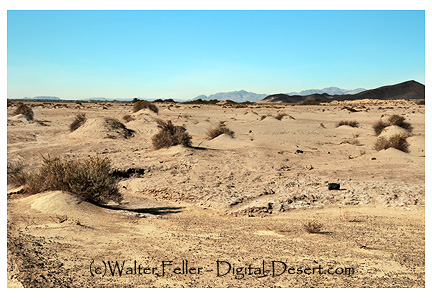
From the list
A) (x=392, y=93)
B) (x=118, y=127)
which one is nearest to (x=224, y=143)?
(x=118, y=127)

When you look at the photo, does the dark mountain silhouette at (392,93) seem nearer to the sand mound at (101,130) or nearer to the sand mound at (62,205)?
the sand mound at (101,130)

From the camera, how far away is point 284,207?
1066 centimetres

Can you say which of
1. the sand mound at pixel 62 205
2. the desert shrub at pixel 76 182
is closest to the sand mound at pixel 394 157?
the desert shrub at pixel 76 182

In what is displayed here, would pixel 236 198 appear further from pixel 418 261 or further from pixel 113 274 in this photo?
pixel 113 274

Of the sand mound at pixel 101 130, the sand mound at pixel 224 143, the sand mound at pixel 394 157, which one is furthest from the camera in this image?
the sand mound at pixel 101 130

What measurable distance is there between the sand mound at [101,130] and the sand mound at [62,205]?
48.8 feet

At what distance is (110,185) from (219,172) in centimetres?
582

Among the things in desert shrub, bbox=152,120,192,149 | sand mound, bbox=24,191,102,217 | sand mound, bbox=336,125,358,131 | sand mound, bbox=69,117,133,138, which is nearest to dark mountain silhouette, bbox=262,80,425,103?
sand mound, bbox=336,125,358,131

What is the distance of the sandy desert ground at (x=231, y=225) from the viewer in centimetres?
567

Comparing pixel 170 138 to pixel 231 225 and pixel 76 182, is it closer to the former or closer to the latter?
pixel 76 182

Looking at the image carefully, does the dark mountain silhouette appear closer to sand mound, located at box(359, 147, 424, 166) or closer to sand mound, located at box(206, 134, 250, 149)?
sand mound, located at box(206, 134, 250, 149)

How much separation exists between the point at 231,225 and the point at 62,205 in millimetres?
3923

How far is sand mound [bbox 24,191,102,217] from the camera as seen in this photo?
8445 mm

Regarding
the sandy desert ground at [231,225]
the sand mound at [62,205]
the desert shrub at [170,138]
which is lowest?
the sandy desert ground at [231,225]
